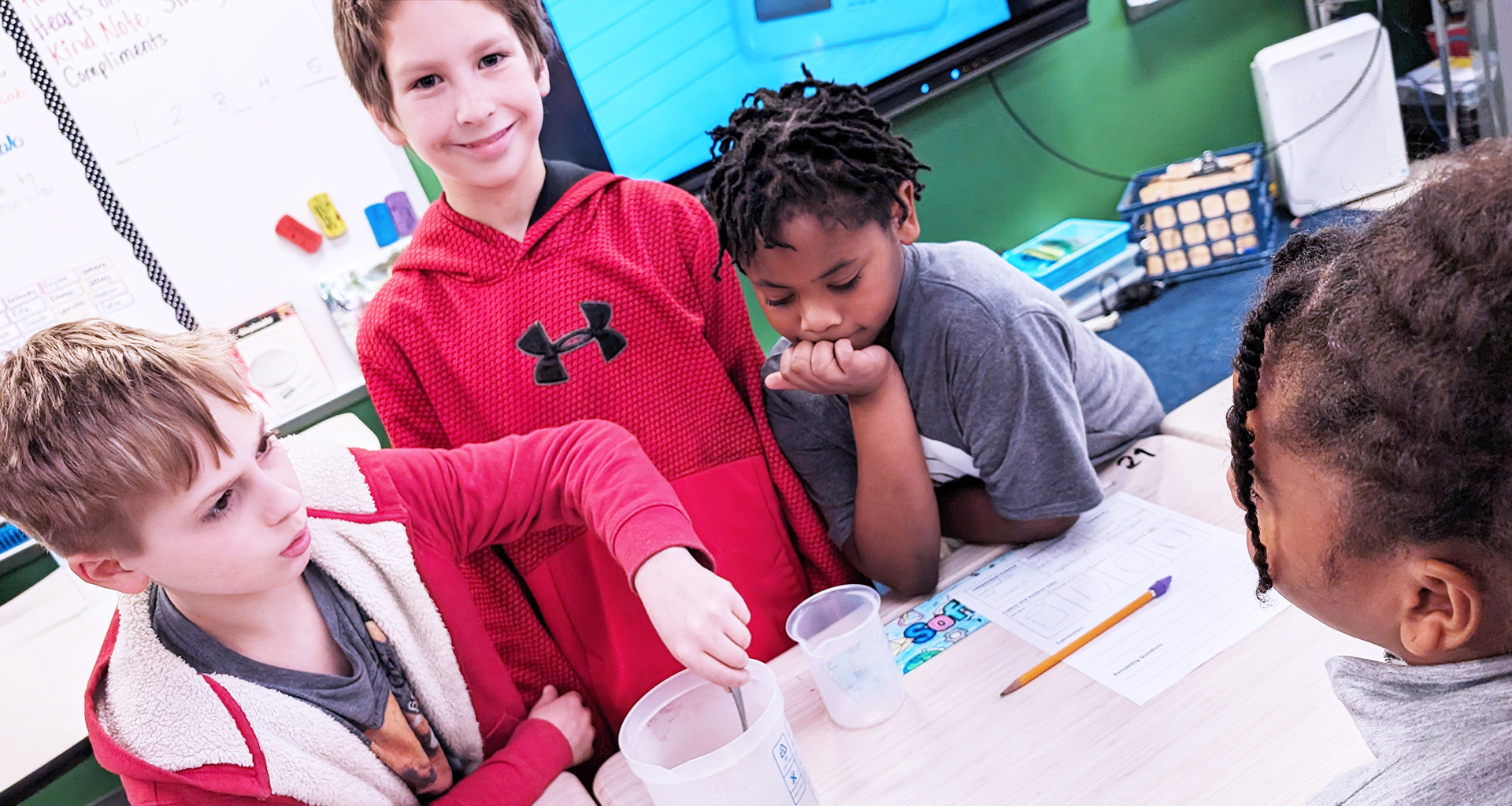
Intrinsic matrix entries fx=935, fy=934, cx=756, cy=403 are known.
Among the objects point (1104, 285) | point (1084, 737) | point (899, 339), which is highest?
point (899, 339)

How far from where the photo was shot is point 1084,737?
747 millimetres

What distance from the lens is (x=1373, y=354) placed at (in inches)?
18.1

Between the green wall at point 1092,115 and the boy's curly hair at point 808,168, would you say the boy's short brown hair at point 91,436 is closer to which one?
the boy's curly hair at point 808,168

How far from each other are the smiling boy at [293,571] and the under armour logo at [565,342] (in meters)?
0.08

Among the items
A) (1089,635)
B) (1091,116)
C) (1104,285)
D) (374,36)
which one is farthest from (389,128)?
(1091,116)

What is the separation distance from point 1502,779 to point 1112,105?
2.53 m

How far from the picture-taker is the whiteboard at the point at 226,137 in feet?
5.46

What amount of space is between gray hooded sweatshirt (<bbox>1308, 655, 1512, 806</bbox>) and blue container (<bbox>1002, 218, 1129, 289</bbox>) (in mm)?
1885

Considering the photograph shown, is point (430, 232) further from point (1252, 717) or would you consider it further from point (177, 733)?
point (1252, 717)

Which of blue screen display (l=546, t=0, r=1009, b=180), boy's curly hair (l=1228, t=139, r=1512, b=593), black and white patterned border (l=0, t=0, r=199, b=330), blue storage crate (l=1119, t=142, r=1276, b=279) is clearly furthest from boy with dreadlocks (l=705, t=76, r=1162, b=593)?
blue storage crate (l=1119, t=142, r=1276, b=279)

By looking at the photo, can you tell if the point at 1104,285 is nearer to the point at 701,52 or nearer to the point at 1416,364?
the point at 701,52

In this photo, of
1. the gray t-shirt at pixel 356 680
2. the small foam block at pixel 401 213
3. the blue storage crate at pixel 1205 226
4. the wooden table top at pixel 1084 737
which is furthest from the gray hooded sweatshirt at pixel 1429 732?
the blue storage crate at pixel 1205 226

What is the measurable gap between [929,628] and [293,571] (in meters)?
0.61

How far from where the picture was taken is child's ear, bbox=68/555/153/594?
0.78 meters
